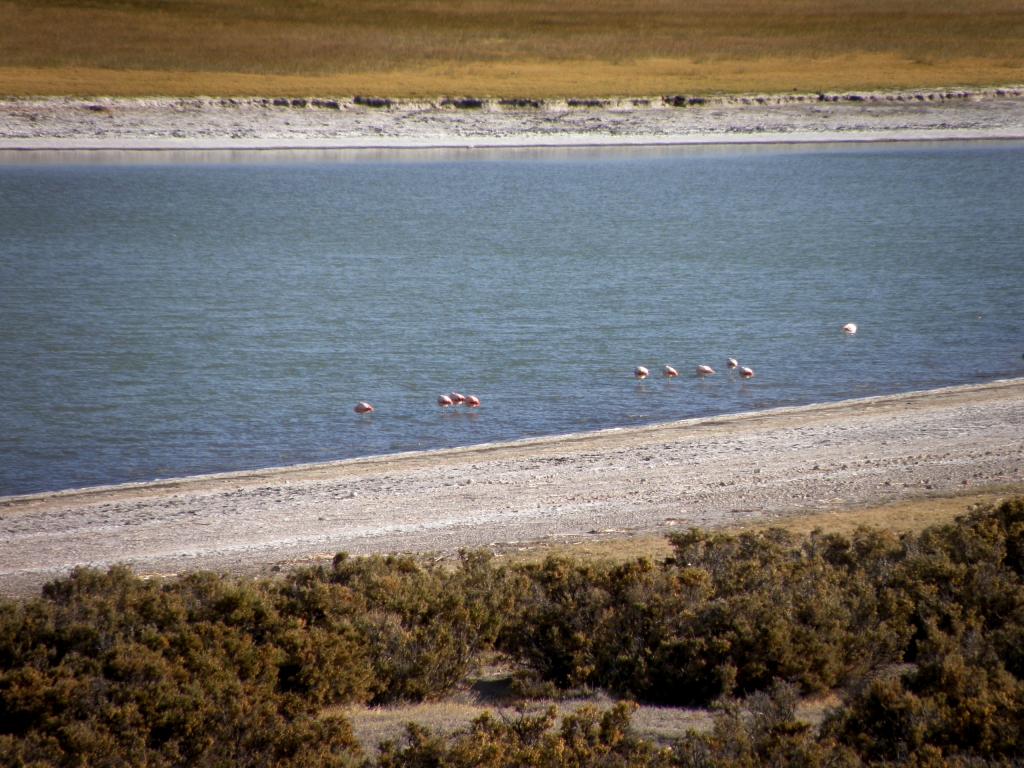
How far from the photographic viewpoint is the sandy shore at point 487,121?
42688mm

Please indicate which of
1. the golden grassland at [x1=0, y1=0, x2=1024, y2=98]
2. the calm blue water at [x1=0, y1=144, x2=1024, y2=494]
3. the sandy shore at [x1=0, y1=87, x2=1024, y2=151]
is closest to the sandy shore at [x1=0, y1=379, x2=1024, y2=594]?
the calm blue water at [x1=0, y1=144, x2=1024, y2=494]

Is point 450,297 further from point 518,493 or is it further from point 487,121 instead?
point 487,121

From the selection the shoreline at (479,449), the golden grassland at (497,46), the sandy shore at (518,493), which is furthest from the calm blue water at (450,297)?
the golden grassland at (497,46)

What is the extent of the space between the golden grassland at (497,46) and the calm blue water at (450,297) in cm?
1106

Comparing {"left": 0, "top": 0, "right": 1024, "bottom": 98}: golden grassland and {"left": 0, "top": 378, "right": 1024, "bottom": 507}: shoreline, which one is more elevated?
{"left": 0, "top": 0, "right": 1024, "bottom": 98}: golden grassland

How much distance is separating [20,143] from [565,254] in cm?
2215

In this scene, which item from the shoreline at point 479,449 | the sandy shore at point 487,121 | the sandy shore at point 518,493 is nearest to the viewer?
the sandy shore at point 518,493

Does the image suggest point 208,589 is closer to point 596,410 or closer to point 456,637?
point 456,637

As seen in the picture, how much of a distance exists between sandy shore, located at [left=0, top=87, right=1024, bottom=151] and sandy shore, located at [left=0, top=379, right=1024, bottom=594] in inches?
1267

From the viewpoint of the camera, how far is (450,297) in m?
23.4

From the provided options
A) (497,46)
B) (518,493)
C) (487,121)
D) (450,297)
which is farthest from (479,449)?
(497,46)

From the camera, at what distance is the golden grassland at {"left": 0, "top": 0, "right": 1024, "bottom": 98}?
52188 mm

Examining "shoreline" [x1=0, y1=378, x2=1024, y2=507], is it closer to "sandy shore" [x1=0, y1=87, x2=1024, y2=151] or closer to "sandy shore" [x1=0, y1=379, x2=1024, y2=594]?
"sandy shore" [x1=0, y1=379, x2=1024, y2=594]

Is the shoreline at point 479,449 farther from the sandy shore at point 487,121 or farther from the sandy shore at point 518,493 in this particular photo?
the sandy shore at point 487,121
